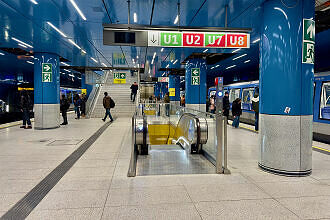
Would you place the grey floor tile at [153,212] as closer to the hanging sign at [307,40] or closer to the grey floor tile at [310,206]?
the grey floor tile at [310,206]

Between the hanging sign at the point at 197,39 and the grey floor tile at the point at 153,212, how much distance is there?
140 inches

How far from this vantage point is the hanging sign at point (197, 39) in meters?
5.22

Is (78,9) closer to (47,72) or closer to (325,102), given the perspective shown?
(47,72)

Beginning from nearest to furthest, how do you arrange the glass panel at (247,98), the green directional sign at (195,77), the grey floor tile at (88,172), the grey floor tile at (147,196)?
the grey floor tile at (147,196) < the grey floor tile at (88,172) < the green directional sign at (195,77) < the glass panel at (247,98)

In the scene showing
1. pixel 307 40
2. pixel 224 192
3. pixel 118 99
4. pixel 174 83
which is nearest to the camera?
pixel 224 192

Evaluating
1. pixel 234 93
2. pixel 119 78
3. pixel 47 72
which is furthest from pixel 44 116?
pixel 234 93

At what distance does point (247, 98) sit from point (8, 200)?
554 inches

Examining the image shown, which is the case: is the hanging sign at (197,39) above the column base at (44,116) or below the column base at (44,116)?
above

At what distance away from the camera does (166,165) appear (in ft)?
15.8

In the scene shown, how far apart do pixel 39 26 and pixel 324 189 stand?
8621mm

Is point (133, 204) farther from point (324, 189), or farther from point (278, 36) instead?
point (278, 36)

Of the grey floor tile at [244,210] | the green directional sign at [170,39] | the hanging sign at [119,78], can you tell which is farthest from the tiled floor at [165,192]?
the hanging sign at [119,78]

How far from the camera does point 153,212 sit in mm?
2818

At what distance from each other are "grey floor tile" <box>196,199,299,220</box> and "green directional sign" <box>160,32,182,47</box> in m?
3.60
